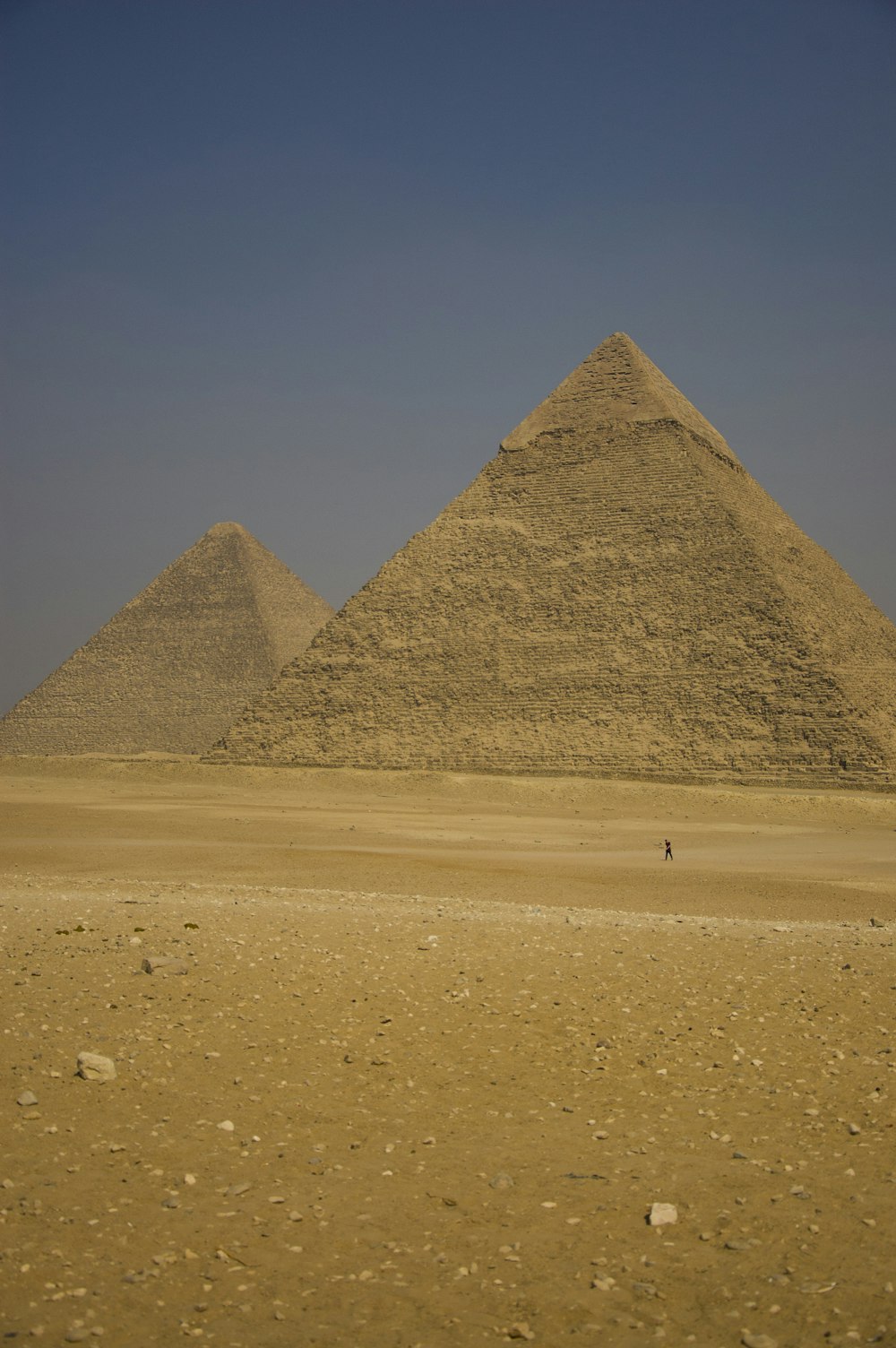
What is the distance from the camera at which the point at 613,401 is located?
4369 cm

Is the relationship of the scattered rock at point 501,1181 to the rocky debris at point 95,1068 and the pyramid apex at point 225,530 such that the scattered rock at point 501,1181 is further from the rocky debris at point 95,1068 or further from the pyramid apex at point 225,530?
the pyramid apex at point 225,530

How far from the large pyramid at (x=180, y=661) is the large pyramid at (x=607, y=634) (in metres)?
17.6

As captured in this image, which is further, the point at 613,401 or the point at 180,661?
the point at 180,661

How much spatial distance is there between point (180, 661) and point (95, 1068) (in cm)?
5784

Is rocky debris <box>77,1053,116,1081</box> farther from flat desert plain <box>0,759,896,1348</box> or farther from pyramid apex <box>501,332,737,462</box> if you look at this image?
pyramid apex <box>501,332,737,462</box>

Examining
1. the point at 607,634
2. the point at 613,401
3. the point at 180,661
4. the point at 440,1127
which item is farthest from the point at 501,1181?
the point at 180,661

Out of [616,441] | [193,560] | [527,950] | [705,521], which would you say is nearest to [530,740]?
[705,521]

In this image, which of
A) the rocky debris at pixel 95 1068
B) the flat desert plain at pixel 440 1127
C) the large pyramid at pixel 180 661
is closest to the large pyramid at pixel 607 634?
the large pyramid at pixel 180 661

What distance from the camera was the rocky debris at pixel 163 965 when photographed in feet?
18.5

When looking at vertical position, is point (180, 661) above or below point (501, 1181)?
above

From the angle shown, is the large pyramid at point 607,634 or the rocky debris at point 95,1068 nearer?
the rocky debris at point 95,1068

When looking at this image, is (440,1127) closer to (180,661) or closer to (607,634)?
(607,634)

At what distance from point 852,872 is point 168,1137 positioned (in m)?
13.2

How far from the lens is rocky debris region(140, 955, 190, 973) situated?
5625 mm
